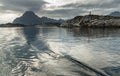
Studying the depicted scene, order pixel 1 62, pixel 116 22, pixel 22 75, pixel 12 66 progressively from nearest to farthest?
pixel 22 75 → pixel 12 66 → pixel 1 62 → pixel 116 22

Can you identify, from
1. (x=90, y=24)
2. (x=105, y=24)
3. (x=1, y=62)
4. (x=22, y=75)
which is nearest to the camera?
(x=22, y=75)

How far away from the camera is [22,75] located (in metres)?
15.3

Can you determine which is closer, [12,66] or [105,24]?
[12,66]

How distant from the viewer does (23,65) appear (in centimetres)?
1884

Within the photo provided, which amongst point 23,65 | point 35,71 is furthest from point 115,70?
point 23,65

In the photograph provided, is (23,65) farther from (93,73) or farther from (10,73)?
(93,73)

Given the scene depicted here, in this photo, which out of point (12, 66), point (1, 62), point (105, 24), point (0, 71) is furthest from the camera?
point (105, 24)

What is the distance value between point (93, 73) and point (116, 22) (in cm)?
14820

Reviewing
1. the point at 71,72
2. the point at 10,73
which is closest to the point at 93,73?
the point at 71,72

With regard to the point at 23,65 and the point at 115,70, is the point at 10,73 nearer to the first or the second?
the point at 23,65

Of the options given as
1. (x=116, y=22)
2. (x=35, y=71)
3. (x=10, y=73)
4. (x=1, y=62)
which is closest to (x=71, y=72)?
(x=35, y=71)

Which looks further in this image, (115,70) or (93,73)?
(115,70)

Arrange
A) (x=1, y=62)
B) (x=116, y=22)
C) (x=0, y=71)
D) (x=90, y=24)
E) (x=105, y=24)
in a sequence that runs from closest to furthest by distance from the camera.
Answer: (x=0, y=71), (x=1, y=62), (x=116, y=22), (x=105, y=24), (x=90, y=24)

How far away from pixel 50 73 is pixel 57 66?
8.27 feet
